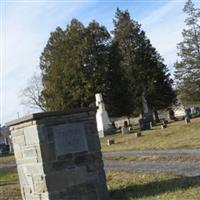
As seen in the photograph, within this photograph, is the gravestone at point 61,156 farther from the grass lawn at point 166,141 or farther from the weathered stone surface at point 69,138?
the grass lawn at point 166,141

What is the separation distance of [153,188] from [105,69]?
45.5 metres

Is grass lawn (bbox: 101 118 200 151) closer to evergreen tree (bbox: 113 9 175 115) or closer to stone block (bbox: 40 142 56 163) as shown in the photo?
stone block (bbox: 40 142 56 163)

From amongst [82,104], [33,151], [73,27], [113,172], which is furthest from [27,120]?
[73,27]

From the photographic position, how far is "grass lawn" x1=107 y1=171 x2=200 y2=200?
9405mm

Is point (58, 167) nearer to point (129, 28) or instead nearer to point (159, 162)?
point (159, 162)

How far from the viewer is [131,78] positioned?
5997 centimetres

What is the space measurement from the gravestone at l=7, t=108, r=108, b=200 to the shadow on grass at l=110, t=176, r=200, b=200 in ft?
1.63

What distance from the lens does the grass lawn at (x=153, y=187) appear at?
30.9ft

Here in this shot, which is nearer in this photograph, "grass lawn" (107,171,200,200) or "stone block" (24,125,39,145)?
"grass lawn" (107,171,200,200)

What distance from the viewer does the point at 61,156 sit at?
10.0 metres

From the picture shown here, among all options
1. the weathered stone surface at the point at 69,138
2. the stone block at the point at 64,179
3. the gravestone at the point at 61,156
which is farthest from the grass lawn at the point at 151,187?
the weathered stone surface at the point at 69,138

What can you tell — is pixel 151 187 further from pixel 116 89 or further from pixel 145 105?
pixel 145 105

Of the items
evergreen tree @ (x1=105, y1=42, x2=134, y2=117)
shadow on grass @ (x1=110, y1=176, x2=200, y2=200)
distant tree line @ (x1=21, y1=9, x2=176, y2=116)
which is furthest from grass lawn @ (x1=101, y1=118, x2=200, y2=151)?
evergreen tree @ (x1=105, y1=42, x2=134, y2=117)

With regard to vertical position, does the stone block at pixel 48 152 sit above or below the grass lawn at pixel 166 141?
above
